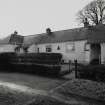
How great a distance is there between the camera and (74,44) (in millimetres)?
22125

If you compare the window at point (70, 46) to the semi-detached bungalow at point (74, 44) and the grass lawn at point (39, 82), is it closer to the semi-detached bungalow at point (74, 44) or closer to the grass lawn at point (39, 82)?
the semi-detached bungalow at point (74, 44)

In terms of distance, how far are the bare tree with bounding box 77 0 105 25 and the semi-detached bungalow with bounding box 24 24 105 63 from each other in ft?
26.2

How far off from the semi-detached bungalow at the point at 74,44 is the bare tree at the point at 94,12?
8000mm

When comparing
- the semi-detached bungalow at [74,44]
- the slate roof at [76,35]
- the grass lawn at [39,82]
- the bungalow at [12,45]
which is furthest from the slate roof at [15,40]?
the grass lawn at [39,82]

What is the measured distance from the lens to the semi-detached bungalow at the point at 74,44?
18237 millimetres

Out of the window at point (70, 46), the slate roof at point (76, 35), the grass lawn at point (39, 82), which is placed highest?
the slate roof at point (76, 35)

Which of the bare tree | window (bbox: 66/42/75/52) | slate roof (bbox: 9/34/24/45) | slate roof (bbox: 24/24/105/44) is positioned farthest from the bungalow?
the bare tree

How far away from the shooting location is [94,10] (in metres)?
29.7

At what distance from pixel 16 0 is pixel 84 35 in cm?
1188

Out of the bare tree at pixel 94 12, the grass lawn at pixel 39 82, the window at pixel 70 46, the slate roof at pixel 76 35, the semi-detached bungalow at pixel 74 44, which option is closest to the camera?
the grass lawn at pixel 39 82

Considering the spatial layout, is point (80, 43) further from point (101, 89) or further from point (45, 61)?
point (101, 89)

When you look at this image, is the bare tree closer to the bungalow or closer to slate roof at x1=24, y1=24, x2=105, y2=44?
slate roof at x1=24, y1=24, x2=105, y2=44

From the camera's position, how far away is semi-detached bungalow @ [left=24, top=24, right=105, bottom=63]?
59.8 feet

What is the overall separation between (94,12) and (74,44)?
1274 centimetres
